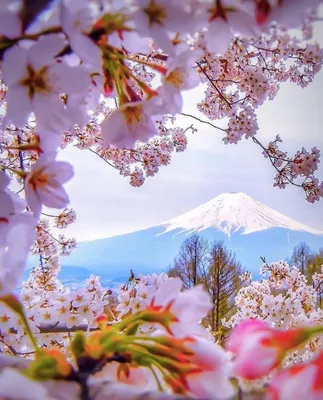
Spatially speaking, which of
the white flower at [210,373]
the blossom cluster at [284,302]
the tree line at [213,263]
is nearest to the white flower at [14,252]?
the white flower at [210,373]

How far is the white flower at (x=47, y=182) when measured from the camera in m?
0.33

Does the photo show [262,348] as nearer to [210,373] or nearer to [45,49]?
[210,373]

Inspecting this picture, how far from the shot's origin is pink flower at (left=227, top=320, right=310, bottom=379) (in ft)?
0.61

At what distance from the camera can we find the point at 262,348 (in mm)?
189

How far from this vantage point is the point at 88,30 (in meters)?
0.26

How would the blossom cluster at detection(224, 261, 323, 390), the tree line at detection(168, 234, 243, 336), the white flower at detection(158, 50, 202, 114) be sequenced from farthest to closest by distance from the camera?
the tree line at detection(168, 234, 243, 336) → the blossom cluster at detection(224, 261, 323, 390) → the white flower at detection(158, 50, 202, 114)

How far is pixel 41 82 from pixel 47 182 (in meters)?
0.09

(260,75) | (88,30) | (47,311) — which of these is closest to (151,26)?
(88,30)

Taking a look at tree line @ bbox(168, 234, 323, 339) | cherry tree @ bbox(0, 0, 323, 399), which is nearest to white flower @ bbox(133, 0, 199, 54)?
cherry tree @ bbox(0, 0, 323, 399)

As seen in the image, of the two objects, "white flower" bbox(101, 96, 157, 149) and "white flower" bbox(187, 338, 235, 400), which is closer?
"white flower" bbox(187, 338, 235, 400)

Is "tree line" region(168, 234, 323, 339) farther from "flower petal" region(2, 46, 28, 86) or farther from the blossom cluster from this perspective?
"flower petal" region(2, 46, 28, 86)

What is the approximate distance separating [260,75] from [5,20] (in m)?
1.92

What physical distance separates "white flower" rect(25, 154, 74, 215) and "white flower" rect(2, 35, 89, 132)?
3 cm

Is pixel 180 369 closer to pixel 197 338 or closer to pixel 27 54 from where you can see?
pixel 197 338
